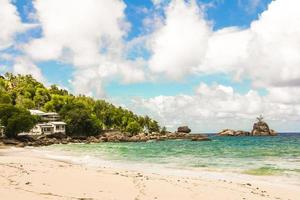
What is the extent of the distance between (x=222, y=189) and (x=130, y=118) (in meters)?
148

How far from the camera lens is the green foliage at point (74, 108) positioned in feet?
434

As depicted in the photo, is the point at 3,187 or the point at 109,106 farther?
the point at 109,106

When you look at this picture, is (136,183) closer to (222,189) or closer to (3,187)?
(222,189)

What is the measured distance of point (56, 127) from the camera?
125 metres

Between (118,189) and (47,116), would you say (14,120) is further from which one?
(118,189)

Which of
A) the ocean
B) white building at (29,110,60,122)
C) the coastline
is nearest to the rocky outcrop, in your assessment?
white building at (29,110,60,122)

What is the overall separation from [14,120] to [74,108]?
43.3 metres

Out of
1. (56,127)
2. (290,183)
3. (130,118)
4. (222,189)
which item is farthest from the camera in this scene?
(130,118)

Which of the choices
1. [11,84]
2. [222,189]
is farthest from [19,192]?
[11,84]

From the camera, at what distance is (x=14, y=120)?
96.4 metres

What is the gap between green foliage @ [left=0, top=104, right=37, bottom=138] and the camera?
9700 cm

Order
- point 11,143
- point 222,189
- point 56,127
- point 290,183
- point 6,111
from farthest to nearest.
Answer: point 56,127, point 6,111, point 11,143, point 290,183, point 222,189

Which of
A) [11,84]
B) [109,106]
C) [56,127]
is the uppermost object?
[11,84]

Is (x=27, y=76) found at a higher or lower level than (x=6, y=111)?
higher
